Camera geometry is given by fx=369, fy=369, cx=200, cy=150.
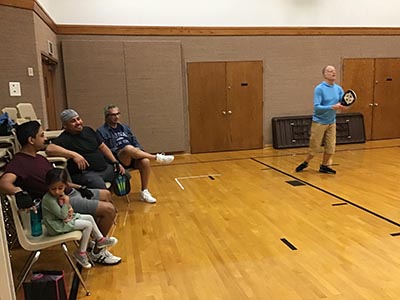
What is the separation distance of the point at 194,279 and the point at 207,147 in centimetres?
497

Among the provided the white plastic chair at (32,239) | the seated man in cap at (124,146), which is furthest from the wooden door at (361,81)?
the white plastic chair at (32,239)

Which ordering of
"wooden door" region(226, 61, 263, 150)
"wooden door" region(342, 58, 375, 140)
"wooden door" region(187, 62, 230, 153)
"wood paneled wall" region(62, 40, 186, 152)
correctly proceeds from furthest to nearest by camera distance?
"wooden door" region(342, 58, 375, 140), "wooden door" region(226, 61, 263, 150), "wooden door" region(187, 62, 230, 153), "wood paneled wall" region(62, 40, 186, 152)

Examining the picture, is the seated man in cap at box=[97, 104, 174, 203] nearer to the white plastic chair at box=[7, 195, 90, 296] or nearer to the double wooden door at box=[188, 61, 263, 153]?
the white plastic chair at box=[7, 195, 90, 296]

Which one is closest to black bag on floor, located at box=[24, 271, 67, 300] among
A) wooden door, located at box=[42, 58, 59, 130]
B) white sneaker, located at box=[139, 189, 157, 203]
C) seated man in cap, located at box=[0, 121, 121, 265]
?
seated man in cap, located at box=[0, 121, 121, 265]

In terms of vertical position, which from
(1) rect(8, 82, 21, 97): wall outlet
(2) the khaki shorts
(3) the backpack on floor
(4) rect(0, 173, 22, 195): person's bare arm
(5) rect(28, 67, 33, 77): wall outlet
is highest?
(5) rect(28, 67, 33, 77): wall outlet

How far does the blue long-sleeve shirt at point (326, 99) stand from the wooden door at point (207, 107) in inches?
102

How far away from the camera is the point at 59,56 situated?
6488 mm

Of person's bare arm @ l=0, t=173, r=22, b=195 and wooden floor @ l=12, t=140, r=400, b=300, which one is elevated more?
person's bare arm @ l=0, t=173, r=22, b=195

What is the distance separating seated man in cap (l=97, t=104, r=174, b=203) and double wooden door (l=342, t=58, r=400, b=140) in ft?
17.9

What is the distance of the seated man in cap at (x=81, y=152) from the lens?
324 cm

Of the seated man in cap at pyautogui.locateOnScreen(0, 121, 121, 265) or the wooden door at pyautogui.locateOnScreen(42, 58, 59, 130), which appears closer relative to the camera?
the seated man in cap at pyautogui.locateOnScreen(0, 121, 121, 265)

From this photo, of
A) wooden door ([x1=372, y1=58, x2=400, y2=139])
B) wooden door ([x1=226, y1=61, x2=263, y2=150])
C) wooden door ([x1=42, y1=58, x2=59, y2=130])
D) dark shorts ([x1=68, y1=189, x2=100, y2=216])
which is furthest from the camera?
wooden door ([x1=372, y1=58, x2=400, y2=139])

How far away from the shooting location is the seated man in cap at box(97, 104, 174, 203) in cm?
409

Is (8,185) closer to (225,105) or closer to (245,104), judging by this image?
(225,105)
